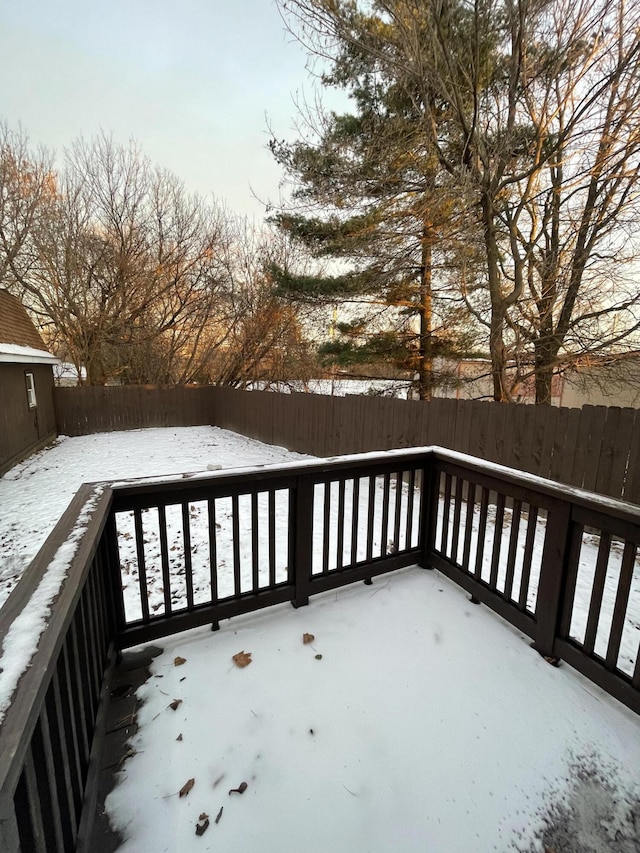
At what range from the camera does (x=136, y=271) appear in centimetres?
1318

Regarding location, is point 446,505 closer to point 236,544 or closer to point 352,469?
point 352,469

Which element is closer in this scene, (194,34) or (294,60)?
(294,60)

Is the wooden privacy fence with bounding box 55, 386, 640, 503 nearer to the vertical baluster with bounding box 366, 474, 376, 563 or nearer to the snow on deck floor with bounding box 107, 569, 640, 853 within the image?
the snow on deck floor with bounding box 107, 569, 640, 853

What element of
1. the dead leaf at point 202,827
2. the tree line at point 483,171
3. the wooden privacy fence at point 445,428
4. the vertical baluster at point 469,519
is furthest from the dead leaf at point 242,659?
the tree line at point 483,171

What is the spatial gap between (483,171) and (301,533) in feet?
18.3

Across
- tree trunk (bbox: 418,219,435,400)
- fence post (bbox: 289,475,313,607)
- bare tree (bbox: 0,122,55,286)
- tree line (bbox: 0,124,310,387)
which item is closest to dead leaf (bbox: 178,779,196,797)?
fence post (bbox: 289,475,313,607)

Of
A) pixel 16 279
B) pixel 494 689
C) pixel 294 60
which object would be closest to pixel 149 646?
pixel 494 689

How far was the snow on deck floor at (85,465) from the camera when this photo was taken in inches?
161

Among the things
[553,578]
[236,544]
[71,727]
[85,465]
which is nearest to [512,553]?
[553,578]

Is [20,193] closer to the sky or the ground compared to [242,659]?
closer to the sky

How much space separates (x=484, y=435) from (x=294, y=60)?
5.66 meters

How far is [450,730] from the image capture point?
1604 millimetres

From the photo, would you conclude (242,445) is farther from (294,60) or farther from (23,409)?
(294,60)

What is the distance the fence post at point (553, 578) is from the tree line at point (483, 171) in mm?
4792
